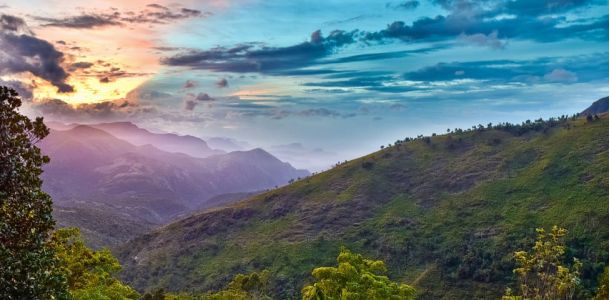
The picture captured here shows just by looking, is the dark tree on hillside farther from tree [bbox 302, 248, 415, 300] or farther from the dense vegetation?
tree [bbox 302, 248, 415, 300]

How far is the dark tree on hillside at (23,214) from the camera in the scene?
2091cm

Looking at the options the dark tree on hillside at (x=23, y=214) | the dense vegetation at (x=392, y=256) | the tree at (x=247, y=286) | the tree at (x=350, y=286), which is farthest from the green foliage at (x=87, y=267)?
the tree at (x=247, y=286)

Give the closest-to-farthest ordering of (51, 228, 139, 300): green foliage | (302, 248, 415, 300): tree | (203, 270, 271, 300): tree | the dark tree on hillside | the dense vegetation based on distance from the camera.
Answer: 1. the dark tree on hillside
2. the dense vegetation
3. (302, 248, 415, 300): tree
4. (51, 228, 139, 300): green foliage
5. (203, 270, 271, 300): tree

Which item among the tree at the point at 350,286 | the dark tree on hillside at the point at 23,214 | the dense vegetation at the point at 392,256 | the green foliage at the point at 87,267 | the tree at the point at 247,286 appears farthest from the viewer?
the tree at the point at 247,286

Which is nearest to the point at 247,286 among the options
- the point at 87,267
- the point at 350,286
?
the point at 87,267

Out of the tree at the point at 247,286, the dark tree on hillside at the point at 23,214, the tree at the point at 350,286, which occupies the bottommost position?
the tree at the point at 247,286

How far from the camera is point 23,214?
22.2m

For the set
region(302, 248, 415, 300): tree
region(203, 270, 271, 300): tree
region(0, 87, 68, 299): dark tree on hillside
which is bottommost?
region(203, 270, 271, 300): tree

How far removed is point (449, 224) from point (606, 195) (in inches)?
2111

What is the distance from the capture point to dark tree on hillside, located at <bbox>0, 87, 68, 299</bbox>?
68.6 ft

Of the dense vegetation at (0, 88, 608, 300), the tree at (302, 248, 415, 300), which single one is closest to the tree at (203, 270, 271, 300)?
the dense vegetation at (0, 88, 608, 300)

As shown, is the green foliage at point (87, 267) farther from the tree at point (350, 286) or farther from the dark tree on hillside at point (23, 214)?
the tree at point (350, 286)

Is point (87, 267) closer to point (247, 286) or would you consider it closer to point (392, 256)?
point (247, 286)

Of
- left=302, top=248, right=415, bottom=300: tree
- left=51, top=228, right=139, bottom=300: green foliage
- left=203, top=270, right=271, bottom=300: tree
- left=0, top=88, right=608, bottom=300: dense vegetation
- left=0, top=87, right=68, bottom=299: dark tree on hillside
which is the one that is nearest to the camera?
left=0, top=87, right=68, bottom=299: dark tree on hillside
